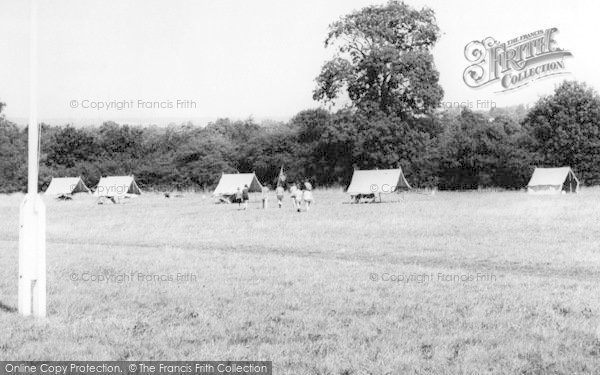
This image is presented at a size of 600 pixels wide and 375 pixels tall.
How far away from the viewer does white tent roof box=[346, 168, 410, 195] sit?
43000 millimetres

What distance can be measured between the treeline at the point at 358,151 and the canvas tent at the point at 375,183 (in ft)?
33.6

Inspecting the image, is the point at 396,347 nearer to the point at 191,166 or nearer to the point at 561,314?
the point at 561,314

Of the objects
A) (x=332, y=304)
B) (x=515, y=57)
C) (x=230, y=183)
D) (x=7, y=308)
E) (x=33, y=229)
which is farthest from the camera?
(x=230, y=183)

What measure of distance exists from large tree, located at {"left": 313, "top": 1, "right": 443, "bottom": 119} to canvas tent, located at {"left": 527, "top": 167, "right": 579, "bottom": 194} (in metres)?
10.2

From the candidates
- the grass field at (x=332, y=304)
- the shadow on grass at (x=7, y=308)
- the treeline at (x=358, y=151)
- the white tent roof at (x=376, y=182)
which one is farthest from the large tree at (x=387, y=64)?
the shadow on grass at (x=7, y=308)

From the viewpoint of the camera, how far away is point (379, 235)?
21359 mm

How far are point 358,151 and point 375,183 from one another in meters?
12.4

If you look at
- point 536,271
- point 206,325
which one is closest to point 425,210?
point 536,271

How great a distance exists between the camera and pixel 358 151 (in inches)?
2203

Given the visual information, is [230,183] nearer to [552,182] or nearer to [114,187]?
[114,187]

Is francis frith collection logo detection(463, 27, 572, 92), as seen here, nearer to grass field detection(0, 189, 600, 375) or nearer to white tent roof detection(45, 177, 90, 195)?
grass field detection(0, 189, 600, 375)

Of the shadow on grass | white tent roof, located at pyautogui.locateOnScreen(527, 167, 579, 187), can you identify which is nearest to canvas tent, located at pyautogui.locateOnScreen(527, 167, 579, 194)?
white tent roof, located at pyautogui.locateOnScreen(527, 167, 579, 187)

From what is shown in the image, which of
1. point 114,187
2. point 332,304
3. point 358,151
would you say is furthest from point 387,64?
point 332,304

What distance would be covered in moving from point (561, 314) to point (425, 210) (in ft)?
77.3
